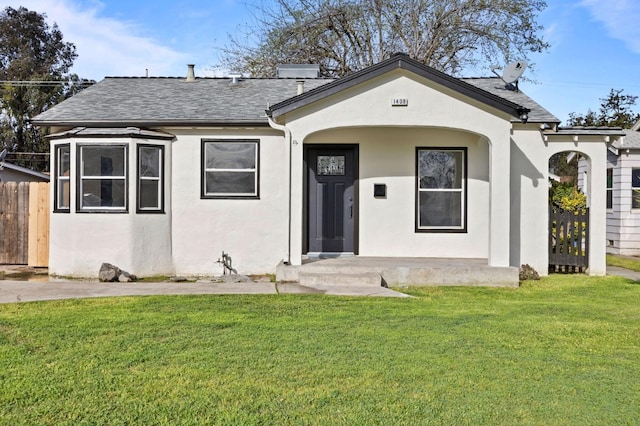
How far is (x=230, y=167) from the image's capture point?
11156 mm

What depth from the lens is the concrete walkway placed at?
8375mm

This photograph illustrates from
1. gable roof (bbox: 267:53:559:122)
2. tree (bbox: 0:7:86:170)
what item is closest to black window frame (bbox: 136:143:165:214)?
gable roof (bbox: 267:53:559:122)

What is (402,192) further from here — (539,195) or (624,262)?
(624,262)

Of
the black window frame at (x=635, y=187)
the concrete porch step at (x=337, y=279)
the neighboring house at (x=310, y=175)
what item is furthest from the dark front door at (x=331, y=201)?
the black window frame at (x=635, y=187)

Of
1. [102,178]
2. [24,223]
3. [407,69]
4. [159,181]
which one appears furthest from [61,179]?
[407,69]

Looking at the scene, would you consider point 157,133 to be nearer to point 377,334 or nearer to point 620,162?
point 377,334

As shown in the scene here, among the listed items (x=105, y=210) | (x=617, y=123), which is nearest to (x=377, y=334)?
(x=105, y=210)

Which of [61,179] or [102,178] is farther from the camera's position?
[61,179]

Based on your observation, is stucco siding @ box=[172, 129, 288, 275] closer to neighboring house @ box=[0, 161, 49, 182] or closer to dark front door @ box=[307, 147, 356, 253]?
dark front door @ box=[307, 147, 356, 253]

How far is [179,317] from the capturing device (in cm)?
670

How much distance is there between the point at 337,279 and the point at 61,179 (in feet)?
19.1

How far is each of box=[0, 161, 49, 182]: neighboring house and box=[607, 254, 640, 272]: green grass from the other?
1998 centimetres

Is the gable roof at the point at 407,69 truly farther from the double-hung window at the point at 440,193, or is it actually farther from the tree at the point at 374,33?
the tree at the point at 374,33

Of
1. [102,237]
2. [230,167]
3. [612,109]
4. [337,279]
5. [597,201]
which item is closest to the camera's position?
[337,279]
